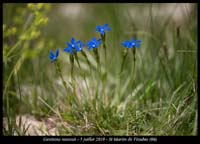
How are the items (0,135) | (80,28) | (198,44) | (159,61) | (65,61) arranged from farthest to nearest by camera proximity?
(80,28) → (65,61) → (159,61) → (198,44) → (0,135)

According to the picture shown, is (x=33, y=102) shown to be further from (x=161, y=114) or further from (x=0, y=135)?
(x=161, y=114)

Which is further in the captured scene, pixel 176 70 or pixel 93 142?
pixel 176 70

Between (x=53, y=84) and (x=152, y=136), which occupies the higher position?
(x=53, y=84)

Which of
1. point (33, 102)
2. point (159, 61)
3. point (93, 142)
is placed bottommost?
point (93, 142)

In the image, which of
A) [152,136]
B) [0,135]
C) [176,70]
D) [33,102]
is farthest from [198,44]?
[0,135]

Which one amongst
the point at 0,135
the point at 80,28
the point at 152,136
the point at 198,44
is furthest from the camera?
the point at 80,28

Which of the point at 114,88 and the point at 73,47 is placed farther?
the point at 114,88

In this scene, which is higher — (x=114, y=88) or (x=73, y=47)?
(x=73, y=47)
